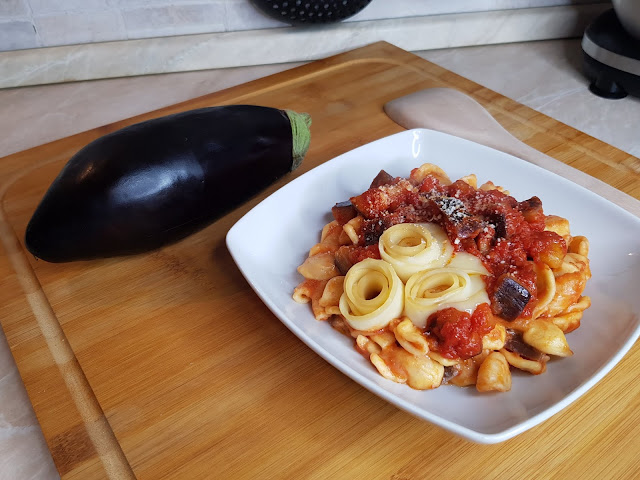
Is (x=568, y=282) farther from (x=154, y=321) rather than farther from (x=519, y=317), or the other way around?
(x=154, y=321)

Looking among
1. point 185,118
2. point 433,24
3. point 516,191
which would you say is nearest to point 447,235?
point 516,191

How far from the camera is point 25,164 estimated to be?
4.83 feet

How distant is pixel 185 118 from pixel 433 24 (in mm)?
1318

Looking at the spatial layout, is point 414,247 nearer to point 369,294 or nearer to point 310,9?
point 369,294

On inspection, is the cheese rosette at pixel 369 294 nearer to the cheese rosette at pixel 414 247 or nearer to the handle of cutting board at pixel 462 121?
the cheese rosette at pixel 414 247

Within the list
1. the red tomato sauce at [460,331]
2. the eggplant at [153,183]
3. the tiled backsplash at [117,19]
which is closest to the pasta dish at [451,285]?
the red tomato sauce at [460,331]

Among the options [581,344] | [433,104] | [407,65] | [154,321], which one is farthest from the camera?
[407,65]

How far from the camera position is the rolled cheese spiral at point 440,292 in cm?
92

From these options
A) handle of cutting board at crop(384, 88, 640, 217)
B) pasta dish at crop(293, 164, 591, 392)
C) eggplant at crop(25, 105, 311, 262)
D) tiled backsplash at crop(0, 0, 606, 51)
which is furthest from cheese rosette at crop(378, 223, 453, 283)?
tiled backsplash at crop(0, 0, 606, 51)

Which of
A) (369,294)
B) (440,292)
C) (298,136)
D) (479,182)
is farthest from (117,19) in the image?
(440,292)

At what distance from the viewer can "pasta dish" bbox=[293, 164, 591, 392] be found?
898 millimetres

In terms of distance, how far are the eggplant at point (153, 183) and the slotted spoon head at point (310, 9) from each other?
779 mm

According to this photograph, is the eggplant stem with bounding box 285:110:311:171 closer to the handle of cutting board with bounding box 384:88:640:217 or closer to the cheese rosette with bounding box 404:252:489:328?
the handle of cutting board with bounding box 384:88:640:217

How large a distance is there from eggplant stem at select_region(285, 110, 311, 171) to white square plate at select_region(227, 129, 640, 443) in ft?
0.37
